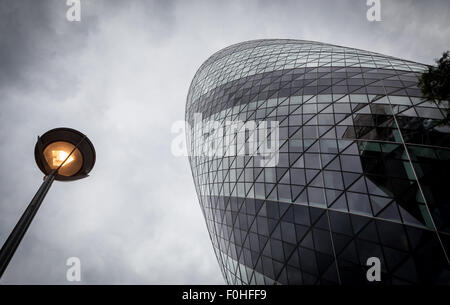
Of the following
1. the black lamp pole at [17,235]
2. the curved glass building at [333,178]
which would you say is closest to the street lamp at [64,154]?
the black lamp pole at [17,235]

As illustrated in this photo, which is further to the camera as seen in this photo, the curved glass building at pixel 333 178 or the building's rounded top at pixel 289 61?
the building's rounded top at pixel 289 61

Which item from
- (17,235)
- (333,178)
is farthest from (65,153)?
(333,178)

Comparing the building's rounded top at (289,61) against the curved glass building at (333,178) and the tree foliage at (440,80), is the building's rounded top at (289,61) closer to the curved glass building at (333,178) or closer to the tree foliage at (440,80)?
the curved glass building at (333,178)

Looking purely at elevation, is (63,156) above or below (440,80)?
below

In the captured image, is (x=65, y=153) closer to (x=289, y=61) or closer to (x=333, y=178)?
(x=333, y=178)

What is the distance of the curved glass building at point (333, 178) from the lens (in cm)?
914

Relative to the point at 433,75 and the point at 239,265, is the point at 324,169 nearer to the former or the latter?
the point at 433,75

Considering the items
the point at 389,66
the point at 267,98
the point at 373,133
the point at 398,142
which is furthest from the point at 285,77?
the point at 398,142

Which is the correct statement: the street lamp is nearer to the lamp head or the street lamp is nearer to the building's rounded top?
the lamp head

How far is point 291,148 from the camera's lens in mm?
14781

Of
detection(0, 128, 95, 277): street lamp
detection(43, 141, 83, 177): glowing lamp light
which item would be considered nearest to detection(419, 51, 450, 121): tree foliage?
detection(0, 128, 95, 277): street lamp

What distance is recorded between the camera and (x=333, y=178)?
1176 centimetres

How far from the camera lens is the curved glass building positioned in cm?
914

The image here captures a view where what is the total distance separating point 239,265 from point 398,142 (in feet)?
48.7
